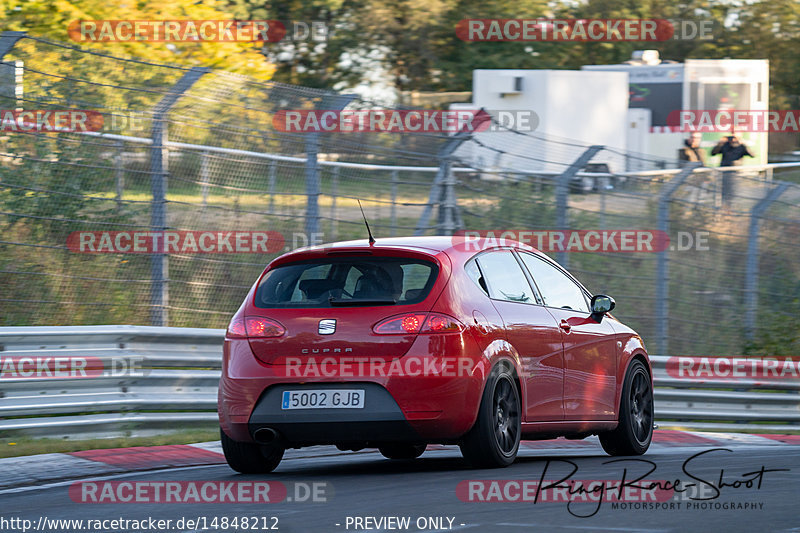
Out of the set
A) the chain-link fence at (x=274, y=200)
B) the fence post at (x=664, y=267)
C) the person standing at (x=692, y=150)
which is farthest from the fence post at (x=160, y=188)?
the person standing at (x=692, y=150)

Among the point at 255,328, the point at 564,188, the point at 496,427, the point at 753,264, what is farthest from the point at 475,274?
the point at 753,264

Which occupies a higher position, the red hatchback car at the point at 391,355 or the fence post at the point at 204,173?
the fence post at the point at 204,173

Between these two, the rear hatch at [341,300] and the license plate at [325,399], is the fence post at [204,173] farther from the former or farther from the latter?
the license plate at [325,399]

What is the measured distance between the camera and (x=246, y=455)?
831 cm

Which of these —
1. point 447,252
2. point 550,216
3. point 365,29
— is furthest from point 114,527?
point 365,29

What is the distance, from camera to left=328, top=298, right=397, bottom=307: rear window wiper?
26.0 ft

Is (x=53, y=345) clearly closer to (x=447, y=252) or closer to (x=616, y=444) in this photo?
(x=447, y=252)

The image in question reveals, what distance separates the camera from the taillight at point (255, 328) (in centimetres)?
802

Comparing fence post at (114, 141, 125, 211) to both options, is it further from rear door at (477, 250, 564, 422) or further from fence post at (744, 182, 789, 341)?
fence post at (744, 182, 789, 341)

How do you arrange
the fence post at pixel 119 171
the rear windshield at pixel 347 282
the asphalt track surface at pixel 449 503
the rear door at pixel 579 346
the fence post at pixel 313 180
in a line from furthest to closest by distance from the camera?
the fence post at pixel 313 180, the fence post at pixel 119 171, the rear door at pixel 579 346, the rear windshield at pixel 347 282, the asphalt track surface at pixel 449 503

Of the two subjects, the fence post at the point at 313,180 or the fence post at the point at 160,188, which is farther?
the fence post at the point at 313,180

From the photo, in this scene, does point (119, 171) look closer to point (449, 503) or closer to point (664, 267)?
point (449, 503)

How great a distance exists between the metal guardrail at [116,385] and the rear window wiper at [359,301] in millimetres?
2744

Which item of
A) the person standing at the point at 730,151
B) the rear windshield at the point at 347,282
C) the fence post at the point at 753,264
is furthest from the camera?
the person standing at the point at 730,151
